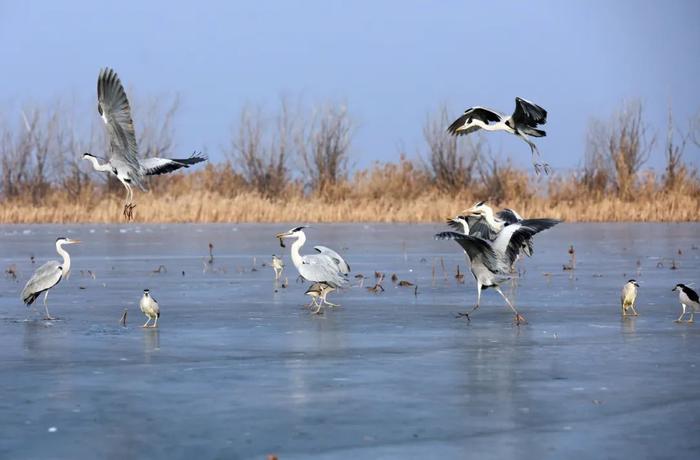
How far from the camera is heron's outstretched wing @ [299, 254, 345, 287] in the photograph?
13211 mm

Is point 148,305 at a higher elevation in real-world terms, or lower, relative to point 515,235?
lower

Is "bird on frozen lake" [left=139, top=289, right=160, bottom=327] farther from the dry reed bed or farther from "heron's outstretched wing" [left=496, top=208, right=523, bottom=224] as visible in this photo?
the dry reed bed

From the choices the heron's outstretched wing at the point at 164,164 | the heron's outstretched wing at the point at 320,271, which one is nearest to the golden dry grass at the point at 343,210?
the heron's outstretched wing at the point at 164,164

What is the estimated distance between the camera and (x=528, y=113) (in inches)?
615

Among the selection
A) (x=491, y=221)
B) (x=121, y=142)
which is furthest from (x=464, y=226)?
(x=121, y=142)

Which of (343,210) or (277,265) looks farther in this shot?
(343,210)

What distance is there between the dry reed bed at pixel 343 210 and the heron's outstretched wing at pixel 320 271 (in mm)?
21222

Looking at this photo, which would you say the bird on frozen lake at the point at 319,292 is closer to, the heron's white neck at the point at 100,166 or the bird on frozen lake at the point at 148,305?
the bird on frozen lake at the point at 148,305

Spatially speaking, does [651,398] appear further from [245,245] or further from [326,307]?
[245,245]

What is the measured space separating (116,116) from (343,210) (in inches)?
787

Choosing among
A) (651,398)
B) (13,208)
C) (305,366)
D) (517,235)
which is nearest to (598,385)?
(651,398)

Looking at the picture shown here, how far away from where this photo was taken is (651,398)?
774cm

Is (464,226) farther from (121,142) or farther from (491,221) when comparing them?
(121,142)

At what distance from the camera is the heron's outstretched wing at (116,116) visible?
15531 millimetres
